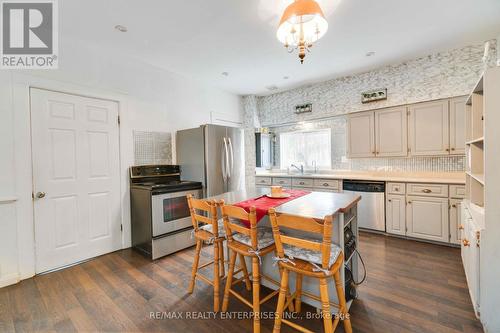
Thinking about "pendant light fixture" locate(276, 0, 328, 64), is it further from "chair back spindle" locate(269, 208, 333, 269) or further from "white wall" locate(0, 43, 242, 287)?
"white wall" locate(0, 43, 242, 287)

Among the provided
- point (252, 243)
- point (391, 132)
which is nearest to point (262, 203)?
point (252, 243)

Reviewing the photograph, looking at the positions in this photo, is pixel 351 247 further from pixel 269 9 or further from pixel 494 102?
pixel 269 9

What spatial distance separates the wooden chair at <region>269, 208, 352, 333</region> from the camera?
123cm

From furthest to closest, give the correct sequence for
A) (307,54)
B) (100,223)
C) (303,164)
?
1. (303,164)
2. (307,54)
3. (100,223)

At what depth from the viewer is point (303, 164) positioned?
16.0ft

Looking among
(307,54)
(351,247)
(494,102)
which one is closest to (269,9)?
(307,54)

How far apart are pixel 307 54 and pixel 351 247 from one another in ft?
8.77

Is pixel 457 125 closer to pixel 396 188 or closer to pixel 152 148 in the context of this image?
pixel 396 188

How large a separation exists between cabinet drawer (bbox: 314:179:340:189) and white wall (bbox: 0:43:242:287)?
251 cm

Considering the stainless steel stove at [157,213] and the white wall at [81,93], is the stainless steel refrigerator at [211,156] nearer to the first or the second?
the stainless steel stove at [157,213]

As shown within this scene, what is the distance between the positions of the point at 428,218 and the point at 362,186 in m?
0.92

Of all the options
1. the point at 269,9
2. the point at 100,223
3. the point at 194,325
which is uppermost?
the point at 269,9

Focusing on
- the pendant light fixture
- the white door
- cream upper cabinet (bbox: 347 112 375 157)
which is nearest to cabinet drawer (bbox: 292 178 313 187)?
cream upper cabinet (bbox: 347 112 375 157)

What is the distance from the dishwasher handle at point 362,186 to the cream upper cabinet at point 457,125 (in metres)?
1.02
